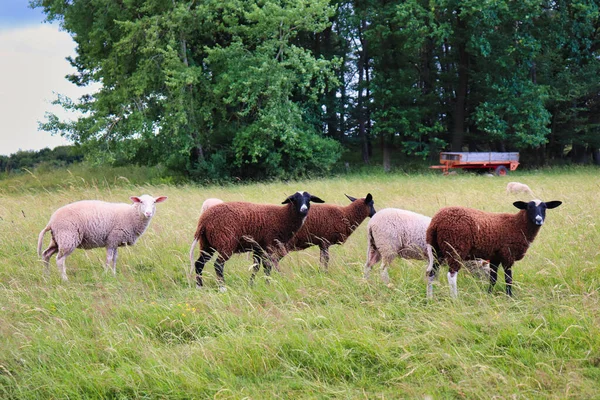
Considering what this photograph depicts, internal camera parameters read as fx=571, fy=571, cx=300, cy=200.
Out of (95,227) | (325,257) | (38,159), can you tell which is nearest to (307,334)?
(325,257)

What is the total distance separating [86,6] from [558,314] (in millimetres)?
24028

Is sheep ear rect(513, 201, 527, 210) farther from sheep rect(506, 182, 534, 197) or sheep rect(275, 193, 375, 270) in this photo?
sheep rect(506, 182, 534, 197)

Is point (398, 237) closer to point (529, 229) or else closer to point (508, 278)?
point (508, 278)

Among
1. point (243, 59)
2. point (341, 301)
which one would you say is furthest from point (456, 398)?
point (243, 59)

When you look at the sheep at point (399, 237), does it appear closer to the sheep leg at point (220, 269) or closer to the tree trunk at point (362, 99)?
the sheep leg at point (220, 269)

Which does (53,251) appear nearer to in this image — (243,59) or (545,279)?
(545,279)

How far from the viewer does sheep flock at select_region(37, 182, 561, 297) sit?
6.48m

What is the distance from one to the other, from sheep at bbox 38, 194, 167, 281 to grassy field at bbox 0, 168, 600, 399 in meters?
0.41

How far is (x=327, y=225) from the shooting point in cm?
839

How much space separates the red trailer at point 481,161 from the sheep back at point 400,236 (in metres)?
17.2

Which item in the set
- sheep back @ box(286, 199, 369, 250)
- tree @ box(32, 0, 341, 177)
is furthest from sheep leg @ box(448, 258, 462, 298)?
tree @ box(32, 0, 341, 177)

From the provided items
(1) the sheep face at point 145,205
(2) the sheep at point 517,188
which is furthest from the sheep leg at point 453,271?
(2) the sheep at point 517,188

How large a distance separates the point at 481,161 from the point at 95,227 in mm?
20230

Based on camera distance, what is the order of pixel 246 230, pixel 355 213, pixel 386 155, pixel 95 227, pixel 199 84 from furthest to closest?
pixel 386 155, pixel 199 84, pixel 355 213, pixel 95 227, pixel 246 230
